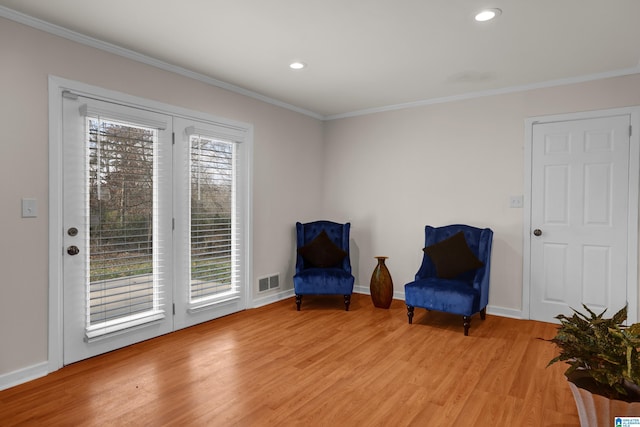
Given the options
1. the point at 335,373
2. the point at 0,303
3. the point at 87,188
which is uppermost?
the point at 87,188

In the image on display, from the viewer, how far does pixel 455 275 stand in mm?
4059

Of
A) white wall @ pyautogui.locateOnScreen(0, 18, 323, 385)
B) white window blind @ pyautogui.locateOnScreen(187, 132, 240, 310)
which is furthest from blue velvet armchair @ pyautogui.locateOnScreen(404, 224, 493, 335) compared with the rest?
white wall @ pyautogui.locateOnScreen(0, 18, 323, 385)

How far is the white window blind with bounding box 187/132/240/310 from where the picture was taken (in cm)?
383

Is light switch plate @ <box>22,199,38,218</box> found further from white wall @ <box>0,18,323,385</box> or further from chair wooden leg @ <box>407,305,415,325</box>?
chair wooden leg @ <box>407,305,415,325</box>

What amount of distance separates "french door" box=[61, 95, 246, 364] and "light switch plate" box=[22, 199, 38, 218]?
0.18 m

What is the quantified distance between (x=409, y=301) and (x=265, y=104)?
2.85m

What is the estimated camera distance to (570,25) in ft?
8.97

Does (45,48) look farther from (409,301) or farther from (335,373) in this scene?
(409,301)

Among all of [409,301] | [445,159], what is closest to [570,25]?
[445,159]

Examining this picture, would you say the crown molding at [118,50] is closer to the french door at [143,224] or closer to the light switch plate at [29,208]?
the french door at [143,224]

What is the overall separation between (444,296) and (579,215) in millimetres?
1625

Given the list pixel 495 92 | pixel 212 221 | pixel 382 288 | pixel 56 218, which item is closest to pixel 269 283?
pixel 212 221

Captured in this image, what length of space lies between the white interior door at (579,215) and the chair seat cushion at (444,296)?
936mm

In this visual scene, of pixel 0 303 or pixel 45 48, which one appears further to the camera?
pixel 45 48
